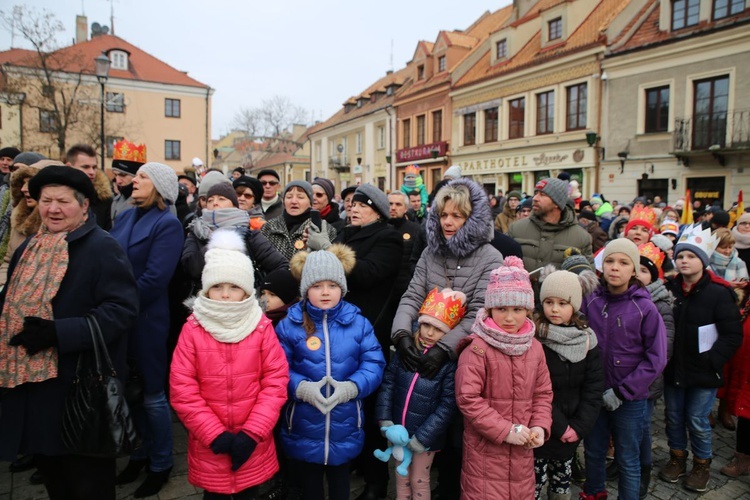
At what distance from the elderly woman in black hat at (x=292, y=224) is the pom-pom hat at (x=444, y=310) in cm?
122

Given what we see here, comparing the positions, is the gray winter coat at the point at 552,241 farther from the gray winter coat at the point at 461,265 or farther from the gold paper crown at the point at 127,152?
the gold paper crown at the point at 127,152

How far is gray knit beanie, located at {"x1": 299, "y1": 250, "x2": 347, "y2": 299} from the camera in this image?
9.64ft

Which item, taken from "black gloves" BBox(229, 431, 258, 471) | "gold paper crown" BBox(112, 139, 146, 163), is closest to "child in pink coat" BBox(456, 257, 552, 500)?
"black gloves" BBox(229, 431, 258, 471)

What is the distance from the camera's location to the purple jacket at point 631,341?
315 cm

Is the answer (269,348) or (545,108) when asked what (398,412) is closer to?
(269,348)

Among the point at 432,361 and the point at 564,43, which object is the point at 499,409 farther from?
the point at 564,43

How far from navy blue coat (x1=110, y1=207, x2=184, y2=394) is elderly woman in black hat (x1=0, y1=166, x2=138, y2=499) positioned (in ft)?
1.89

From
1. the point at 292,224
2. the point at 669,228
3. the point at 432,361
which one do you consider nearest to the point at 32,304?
the point at 292,224

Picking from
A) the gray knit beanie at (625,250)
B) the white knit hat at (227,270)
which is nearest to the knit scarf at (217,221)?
the white knit hat at (227,270)

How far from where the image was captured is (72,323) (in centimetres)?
239

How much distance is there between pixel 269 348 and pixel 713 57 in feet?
59.4

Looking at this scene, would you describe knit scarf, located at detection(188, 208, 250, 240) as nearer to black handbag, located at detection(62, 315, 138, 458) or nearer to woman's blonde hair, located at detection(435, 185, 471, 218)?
black handbag, located at detection(62, 315, 138, 458)

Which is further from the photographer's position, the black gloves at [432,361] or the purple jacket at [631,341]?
the purple jacket at [631,341]

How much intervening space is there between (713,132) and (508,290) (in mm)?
16529
